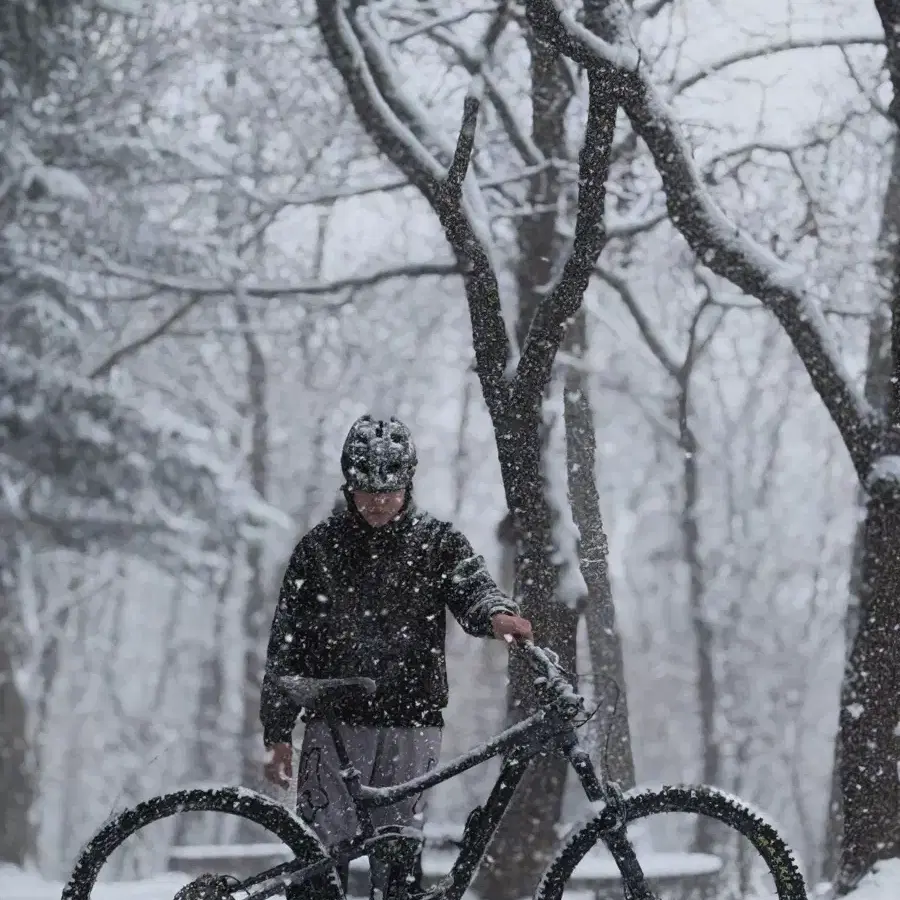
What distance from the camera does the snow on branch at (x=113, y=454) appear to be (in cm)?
1209

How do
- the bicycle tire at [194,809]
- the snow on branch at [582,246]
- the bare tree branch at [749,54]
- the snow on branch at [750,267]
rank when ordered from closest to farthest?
1. the bicycle tire at [194,809]
2. the snow on branch at [582,246]
3. the snow on branch at [750,267]
4. the bare tree branch at [749,54]


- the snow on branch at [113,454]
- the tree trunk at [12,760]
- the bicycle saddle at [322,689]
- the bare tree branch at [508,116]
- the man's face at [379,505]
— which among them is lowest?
the tree trunk at [12,760]

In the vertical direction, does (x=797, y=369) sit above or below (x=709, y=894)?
above

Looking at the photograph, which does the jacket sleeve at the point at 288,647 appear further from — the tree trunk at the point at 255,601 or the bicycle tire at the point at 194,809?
the tree trunk at the point at 255,601

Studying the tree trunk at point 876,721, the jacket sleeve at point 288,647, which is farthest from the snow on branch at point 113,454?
the jacket sleeve at point 288,647

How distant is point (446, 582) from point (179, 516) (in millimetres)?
9750

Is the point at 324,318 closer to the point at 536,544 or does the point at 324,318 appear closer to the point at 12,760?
the point at 12,760

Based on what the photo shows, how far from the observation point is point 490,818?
447 cm

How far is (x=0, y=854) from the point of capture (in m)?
14.4

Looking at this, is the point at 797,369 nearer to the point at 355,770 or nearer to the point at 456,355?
the point at 456,355

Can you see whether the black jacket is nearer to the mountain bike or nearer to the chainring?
the mountain bike

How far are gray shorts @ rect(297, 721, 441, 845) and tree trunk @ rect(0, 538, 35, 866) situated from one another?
10471mm

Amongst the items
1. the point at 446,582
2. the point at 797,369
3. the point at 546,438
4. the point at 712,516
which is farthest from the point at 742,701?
the point at 446,582

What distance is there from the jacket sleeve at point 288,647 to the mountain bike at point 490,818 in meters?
0.16
